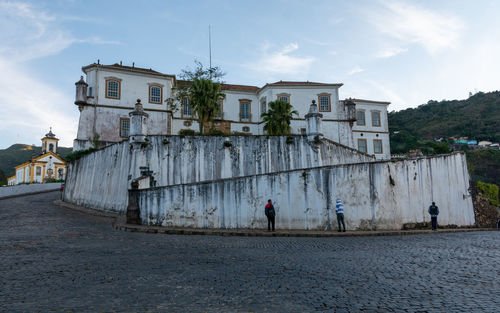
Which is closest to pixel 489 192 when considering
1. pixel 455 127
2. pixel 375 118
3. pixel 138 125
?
pixel 138 125

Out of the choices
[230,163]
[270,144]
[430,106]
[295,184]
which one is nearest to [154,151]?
[230,163]

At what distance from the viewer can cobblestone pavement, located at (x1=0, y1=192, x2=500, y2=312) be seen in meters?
3.99

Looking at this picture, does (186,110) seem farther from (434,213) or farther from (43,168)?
(43,168)

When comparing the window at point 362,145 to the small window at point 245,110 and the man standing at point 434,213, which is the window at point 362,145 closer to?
the small window at point 245,110

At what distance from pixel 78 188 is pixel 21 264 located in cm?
1824

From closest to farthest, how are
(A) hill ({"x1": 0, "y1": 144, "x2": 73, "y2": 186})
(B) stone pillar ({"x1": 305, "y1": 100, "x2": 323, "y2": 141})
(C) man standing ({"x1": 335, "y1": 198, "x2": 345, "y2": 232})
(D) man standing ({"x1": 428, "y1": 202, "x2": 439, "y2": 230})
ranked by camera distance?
1. (C) man standing ({"x1": 335, "y1": 198, "x2": 345, "y2": 232})
2. (D) man standing ({"x1": 428, "y1": 202, "x2": 439, "y2": 230})
3. (B) stone pillar ({"x1": 305, "y1": 100, "x2": 323, "y2": 141})
4. (A) hill ({"x1": 0, "y1": 144, "x2": 73, "y2": 186})

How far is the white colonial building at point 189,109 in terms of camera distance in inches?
1190

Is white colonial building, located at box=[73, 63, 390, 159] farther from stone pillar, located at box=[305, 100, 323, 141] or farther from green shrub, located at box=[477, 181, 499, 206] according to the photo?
green shrub, located at box=[477, 181, 499, 206]

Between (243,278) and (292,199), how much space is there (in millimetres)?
8365

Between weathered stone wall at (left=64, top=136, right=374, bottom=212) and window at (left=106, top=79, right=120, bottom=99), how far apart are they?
12.7 m

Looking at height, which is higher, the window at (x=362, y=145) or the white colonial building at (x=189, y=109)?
the white colonial building at (x=189, y=109)

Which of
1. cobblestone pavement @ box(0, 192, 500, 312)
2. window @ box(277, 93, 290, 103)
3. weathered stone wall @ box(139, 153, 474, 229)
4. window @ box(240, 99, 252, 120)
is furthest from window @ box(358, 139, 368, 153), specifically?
cobblestone pavement @ box(0, 192, 500, 312)

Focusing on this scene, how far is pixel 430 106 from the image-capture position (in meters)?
96.6

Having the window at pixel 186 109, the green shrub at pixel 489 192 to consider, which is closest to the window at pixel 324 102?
the window at pixel 186 109
